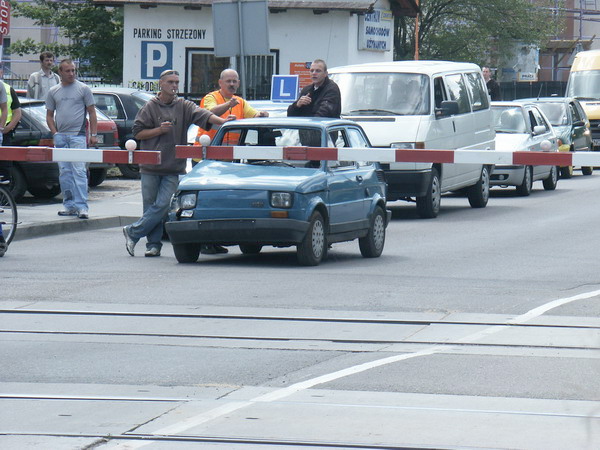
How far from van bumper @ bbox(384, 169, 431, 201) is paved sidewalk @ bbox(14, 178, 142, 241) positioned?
11.2 feet

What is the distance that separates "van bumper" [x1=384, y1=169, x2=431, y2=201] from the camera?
19266mm

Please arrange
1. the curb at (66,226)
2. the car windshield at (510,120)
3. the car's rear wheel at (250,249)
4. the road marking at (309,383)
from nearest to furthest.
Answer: the road marking at (309,383), the car's rear wheel at (250,249), the curb at (66,226), the car windshield at (510,120)

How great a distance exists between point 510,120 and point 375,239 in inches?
473

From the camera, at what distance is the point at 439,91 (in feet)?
67.0

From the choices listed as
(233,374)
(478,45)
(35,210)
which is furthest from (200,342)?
(478,45)

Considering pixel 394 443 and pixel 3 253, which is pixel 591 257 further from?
pixel 394 443

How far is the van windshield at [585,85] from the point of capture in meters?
39.1

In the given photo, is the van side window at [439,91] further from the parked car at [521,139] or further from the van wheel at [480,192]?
the parked car at [521,139]

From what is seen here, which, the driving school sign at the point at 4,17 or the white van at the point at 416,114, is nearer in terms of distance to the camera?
the driving school sign at the point at 4,17

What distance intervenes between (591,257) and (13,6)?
34.8 metres

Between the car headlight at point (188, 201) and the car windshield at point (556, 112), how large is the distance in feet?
59.7

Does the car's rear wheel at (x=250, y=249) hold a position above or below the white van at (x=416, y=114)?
below

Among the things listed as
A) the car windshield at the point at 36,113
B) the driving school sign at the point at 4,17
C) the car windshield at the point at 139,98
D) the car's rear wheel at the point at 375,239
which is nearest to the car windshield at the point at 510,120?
the car windshield at the point at 139,98

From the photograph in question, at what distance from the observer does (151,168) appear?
14109mm
